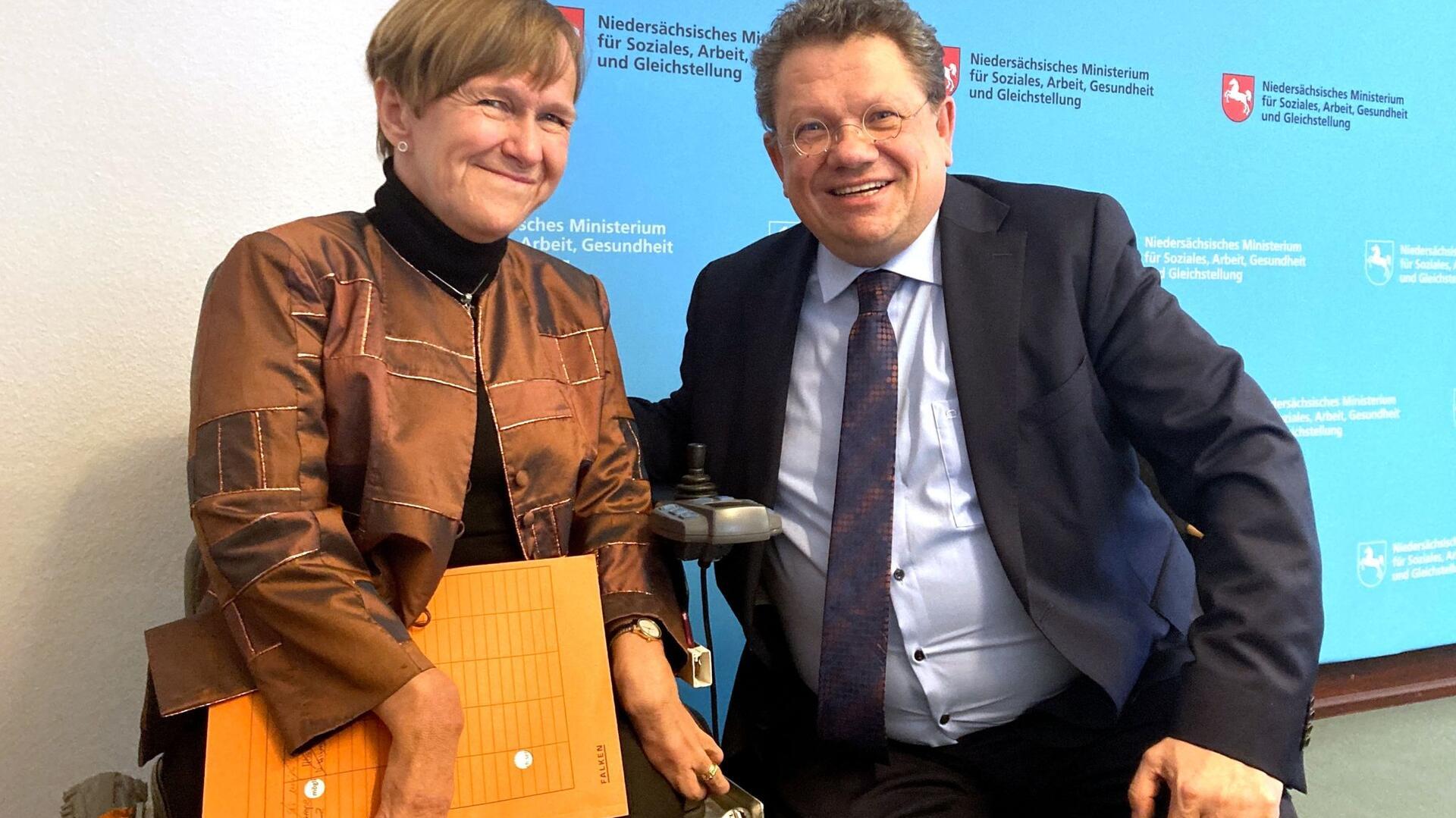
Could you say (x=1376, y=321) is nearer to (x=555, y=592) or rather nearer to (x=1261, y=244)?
(x=1261, y=244)

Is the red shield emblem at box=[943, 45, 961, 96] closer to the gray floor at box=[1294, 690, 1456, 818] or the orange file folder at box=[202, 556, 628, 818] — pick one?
the orange file folder at box=[202, 556, 628, 818]

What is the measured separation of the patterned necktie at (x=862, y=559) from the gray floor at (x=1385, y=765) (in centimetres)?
151

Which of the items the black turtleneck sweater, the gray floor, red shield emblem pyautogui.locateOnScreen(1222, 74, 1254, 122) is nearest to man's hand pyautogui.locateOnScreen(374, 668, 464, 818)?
the black turtleneck sweater

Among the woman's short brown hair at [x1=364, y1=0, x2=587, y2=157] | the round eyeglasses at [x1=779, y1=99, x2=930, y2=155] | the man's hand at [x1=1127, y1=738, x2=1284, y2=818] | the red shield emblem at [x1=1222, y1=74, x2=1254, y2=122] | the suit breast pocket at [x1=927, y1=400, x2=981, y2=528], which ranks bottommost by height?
the man's hand at [x1=1127, y1=738, x2=1284, y2=818]

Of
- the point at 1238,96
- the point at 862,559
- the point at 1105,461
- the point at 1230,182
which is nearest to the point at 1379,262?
the point at 1230,182

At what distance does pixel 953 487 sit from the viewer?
1481 mm

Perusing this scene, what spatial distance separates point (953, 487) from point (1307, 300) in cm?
194

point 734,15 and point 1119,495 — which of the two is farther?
point 734,15

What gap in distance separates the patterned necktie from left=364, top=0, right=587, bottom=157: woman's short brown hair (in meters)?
0.67

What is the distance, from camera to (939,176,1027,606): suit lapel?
1435mm

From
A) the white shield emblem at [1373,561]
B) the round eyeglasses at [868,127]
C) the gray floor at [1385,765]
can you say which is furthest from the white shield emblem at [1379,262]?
the round eyeglasses at [868,127]

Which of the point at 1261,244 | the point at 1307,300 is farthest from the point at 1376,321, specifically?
the point at 1261,244

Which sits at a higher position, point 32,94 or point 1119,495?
point 32,94

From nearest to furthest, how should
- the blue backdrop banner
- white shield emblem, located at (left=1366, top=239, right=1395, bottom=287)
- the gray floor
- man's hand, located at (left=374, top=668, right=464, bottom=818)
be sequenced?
man's hand, located at (left=374, top=668, right=464, bottom=818)
the blue backdrop banner
the gray floor
white shield emblem, located at (left=1366, top=239, right=1395, bottom=287)
